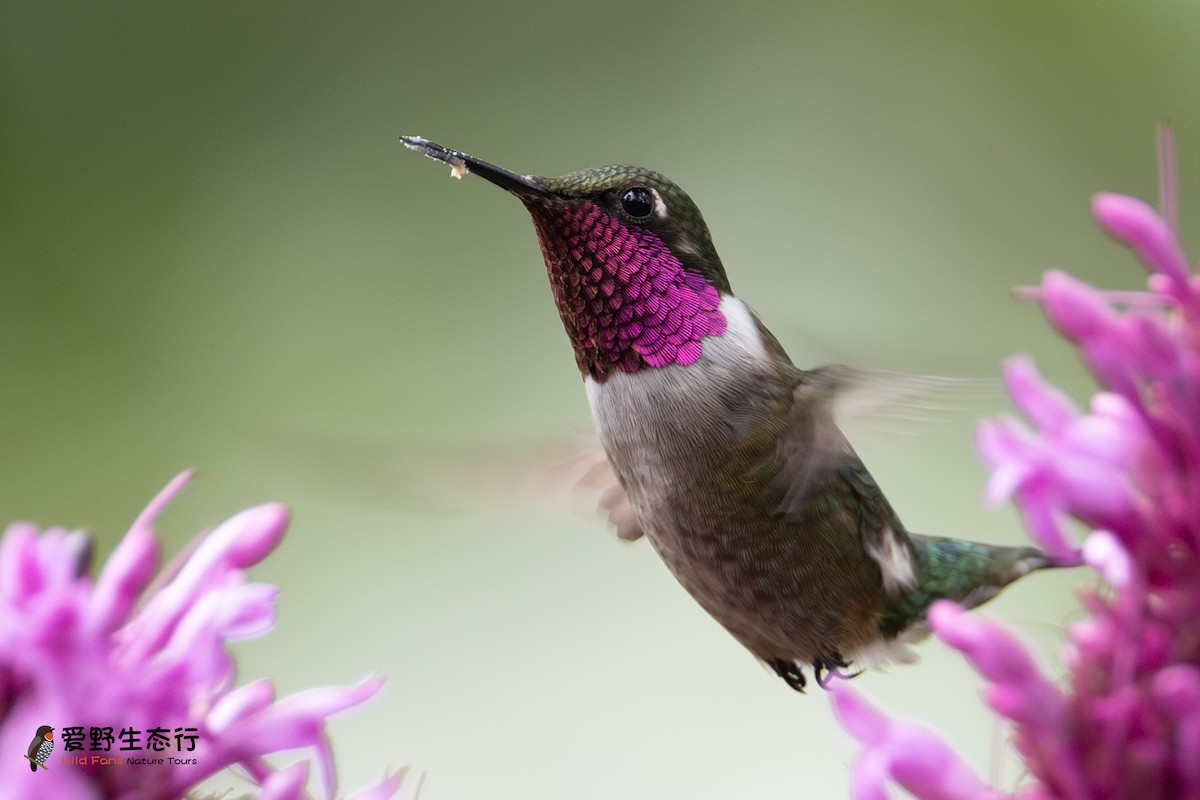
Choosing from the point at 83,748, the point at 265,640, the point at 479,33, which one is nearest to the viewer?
the point at 83,748

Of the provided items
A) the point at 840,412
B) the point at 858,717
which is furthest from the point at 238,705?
the point at 840,412

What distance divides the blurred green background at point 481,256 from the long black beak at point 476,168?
1.13 meters

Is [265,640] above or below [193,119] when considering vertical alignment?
below

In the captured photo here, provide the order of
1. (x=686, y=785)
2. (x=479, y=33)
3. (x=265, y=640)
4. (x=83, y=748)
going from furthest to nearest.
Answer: (x=479, y=33) < (x=265, y=640) < (x=686, y=785) < (x=83, y=748)

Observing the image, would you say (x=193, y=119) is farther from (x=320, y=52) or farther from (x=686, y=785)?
(x=686, y=785)

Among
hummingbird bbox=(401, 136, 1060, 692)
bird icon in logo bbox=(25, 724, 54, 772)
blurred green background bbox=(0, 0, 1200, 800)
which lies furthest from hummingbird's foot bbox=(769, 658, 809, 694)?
blurred green background bbox=(0, 0, 1200, 800)

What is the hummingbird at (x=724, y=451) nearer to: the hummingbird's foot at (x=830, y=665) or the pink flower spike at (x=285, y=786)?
the hummingbird's foot at (x=830, y=665)

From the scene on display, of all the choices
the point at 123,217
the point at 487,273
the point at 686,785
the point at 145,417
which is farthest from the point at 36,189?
the point at 686,785

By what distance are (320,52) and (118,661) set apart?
1.72 m

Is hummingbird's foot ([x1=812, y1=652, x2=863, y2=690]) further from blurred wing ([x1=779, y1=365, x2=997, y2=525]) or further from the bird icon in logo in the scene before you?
the bird icon in logo

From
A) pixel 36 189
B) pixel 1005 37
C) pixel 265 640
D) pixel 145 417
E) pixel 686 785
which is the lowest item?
pixel 686 785

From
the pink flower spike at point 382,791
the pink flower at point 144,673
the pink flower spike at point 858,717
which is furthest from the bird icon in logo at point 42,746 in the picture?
the pink flower spike at point 858,717

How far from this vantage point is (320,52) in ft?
6.63

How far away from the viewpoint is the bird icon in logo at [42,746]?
0.41m
